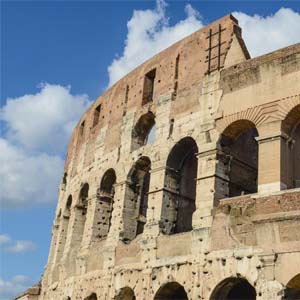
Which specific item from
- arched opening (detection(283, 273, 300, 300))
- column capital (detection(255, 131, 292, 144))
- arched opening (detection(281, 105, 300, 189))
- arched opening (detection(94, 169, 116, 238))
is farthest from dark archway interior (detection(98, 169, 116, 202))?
arched opening (detection(283, 273, 300, 300))

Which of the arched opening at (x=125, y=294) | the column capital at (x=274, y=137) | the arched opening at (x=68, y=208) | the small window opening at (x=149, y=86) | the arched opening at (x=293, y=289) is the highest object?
the small window opening at (x=149, y=86)

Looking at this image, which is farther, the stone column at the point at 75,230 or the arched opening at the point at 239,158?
the stone column at the point at 75,230

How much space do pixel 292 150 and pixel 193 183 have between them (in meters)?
3.55

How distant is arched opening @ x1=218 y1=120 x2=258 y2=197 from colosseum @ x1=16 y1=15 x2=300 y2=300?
1.4 inches

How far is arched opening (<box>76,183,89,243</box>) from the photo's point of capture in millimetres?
18375

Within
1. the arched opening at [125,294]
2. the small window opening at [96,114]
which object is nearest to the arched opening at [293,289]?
the arched opening at [125,294]

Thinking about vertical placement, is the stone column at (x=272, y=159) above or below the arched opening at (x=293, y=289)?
above

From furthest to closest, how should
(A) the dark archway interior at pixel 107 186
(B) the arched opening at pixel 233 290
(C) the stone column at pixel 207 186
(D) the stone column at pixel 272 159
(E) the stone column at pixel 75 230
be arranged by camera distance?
(E) the stone column at pixel 75 230 < (A) the dark archway interior at pixel 107 186 < (C) the stone column at pixel 207 186 < (B) the arched opening at pixel 233 290 < (D) the stone column at pixel 272 159

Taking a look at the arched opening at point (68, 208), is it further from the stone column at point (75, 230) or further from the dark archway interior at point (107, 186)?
the dark archway interior at point (107, 186)

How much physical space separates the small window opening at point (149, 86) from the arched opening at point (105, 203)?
2.49 meters

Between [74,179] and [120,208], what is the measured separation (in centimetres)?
468

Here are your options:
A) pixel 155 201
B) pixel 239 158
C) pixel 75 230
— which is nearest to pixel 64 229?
pixel 75 230

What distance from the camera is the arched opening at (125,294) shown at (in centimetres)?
1447

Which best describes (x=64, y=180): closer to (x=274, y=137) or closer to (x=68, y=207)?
(x=68, y=207)
